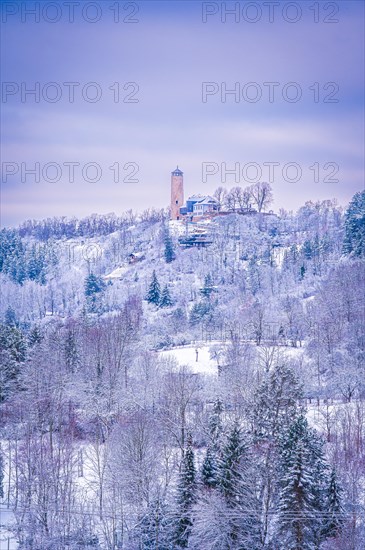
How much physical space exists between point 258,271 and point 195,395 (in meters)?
32.8

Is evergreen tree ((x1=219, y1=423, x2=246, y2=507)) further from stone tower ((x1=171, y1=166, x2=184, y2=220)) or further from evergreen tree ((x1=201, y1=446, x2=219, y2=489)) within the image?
stone tower ((x1=171, y1=166, x2=184, y2=220))

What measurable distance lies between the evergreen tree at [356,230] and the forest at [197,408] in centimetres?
13

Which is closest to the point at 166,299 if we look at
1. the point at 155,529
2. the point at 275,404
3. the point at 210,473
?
the point at 275,404

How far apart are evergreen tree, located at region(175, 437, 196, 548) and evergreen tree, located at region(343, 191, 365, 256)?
37404mm

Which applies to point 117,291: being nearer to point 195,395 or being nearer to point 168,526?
point 195,395

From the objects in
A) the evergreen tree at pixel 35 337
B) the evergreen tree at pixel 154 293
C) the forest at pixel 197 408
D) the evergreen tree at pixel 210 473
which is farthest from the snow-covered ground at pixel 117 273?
the evergreen tree at pixel 210 473

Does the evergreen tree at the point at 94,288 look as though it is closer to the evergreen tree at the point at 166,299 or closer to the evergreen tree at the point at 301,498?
the evergreen tree at the point at 166,299

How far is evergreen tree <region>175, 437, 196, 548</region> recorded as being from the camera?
56.4ft

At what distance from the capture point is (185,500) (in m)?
17.6

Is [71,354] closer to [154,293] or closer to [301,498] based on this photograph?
[301,498]

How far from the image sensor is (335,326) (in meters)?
38.5

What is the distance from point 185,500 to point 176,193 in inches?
2669

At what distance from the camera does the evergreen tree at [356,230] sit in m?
52.3

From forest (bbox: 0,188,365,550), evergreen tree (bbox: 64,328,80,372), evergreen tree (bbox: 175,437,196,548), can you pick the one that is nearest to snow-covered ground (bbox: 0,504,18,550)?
forest (bbox: 0,188,365,550)
